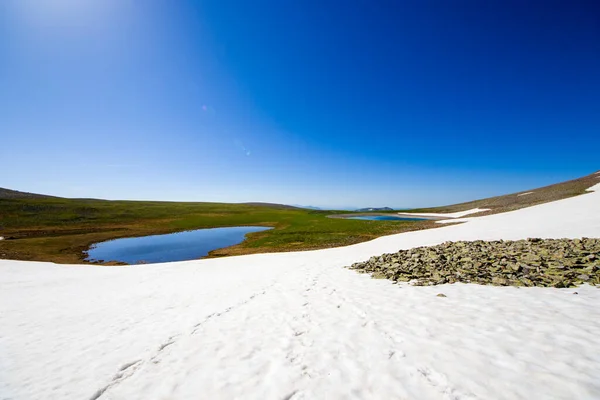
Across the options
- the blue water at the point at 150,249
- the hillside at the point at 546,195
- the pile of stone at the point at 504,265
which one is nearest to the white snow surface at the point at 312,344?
the pile of stone at the point at 504,265

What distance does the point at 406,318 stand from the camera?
811cm

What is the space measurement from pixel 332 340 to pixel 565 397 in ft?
15.8

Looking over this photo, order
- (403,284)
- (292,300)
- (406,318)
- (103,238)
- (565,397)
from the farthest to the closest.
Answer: (103,238) → (403,284) → (292,300) → (406,318) → (565,397)

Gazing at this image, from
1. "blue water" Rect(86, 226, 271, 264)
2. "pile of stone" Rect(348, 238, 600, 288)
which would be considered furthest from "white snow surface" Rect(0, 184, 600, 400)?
"blue water" Rect(86, 226, 271, 264)

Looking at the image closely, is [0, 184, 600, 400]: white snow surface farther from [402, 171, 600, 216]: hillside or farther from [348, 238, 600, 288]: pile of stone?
[402, 171, 600, 216]: hillside

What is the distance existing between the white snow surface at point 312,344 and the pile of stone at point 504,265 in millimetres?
1006

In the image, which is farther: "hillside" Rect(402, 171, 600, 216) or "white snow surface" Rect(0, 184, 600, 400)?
"hillside" Rect(402, 171, 600, 216)

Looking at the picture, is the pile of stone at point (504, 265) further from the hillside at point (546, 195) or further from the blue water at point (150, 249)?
the hillside at point (546, 195)

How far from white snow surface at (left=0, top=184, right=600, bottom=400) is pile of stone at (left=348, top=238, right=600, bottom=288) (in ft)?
3.30

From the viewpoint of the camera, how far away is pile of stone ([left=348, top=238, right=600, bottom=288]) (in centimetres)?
1059

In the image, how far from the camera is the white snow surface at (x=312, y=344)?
5.04 m

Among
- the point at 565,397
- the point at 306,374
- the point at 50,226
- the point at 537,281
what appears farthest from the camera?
the point at 50,226

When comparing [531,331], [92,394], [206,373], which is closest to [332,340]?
[206,373]

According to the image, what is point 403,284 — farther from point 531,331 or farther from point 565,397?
point 565,397
